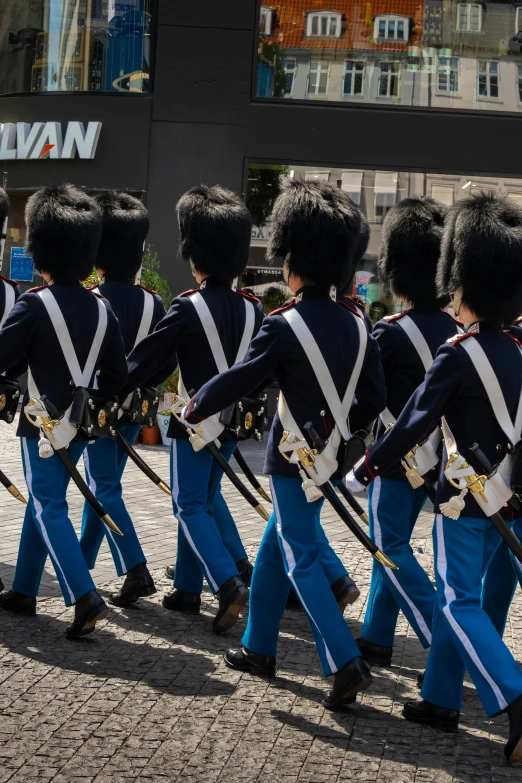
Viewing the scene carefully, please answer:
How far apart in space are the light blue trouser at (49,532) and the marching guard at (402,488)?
1372 millimetres

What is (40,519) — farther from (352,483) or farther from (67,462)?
(352,483)

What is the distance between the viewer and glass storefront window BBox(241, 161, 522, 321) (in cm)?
1493

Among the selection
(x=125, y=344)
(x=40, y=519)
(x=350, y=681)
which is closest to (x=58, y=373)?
(x=40, y=519)

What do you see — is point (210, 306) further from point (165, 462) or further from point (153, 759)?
point (165, 462)

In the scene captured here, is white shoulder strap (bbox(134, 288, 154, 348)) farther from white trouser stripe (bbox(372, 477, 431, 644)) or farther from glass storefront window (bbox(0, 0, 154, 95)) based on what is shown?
glass storefront window (bbox(0, 0, 154, 95))

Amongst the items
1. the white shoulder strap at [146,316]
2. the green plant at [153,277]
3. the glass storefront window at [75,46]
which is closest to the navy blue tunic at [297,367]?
the white shoulder strap at [146,316]

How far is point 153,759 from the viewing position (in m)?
4.41

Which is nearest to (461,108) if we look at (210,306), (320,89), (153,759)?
(320,89)

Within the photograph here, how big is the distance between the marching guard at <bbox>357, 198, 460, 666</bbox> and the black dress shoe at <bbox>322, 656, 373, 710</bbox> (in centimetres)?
66

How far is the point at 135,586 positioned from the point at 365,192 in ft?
30.2

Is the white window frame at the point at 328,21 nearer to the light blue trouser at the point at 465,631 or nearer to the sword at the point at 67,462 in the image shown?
the sword at the point at 67,462

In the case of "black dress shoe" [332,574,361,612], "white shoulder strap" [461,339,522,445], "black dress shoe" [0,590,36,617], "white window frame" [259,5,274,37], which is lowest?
"black dress shoe" [0,590,36,617]

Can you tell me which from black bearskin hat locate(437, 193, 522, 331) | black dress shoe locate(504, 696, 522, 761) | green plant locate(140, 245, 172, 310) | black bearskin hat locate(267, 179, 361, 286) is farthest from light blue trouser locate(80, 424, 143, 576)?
green plant locate(140, 245, 172, 310)

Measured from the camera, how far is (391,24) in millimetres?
15164
